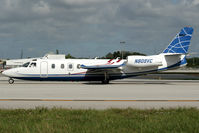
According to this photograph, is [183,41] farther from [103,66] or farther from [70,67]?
[70,67]

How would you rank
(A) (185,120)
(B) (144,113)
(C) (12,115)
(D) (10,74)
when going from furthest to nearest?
(D) (10,74) → (B) (144,113) → (C) (12,115) → (A) (185,120)

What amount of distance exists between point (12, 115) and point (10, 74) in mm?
16842

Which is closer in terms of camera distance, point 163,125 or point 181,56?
point 163,125

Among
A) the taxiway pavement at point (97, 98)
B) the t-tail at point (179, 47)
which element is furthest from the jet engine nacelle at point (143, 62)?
the taxiway pavement at point (97, 98)

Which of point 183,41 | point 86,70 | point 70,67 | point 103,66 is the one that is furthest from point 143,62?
point 70,67

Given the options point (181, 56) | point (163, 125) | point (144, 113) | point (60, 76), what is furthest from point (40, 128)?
point (181, 56)

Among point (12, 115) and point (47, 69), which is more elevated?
point (47, 69)

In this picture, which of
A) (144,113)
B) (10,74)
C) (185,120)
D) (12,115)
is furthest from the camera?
(10,74)

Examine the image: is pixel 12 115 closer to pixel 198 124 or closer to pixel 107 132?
pixel 107 132

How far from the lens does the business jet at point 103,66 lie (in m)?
23.0

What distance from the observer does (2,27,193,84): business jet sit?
75.4 feet

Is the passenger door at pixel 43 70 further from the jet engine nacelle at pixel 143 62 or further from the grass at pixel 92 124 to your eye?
the grass at pixel 92 124

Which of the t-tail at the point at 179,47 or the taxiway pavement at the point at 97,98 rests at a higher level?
the t-tail at the point at 179,47

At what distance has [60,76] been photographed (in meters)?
23.1
